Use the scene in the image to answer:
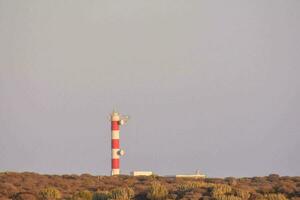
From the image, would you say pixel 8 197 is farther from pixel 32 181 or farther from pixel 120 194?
pixel 32 181

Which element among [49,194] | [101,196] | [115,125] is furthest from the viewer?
[115,125]

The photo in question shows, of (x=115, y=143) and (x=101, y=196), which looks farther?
(x=115, y=143)

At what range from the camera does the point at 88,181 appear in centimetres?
5494

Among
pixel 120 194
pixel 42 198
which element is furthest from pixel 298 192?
pixel 42 198

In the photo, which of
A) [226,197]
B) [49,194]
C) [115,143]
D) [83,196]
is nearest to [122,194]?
[83,196]

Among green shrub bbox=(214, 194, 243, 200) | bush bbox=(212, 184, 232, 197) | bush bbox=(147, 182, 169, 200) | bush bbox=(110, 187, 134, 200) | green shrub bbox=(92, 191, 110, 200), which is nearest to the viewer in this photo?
green shrub bbox=(214, 194, 243, 200)

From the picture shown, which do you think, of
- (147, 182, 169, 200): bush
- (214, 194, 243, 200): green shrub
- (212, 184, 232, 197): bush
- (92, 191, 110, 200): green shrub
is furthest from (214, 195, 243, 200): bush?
(92, 191, 110, 200): green shrub

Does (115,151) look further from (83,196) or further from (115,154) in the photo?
(83,196)

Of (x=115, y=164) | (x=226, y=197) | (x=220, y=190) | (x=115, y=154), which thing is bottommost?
(x=226, y=197)

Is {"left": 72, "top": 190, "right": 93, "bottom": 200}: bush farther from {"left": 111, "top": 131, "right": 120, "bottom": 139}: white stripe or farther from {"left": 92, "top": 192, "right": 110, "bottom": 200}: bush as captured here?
{"left": 111, "top": 131, "right": 120, "bottom": 139}: white stripe

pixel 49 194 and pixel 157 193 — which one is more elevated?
pixel 49 194

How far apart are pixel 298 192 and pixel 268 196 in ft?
15.4

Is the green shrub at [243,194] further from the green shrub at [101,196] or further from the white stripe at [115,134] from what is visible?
the white stripe at [115,134]

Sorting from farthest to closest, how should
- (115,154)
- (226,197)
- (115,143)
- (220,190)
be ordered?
(115,143) → (115,154) → (220,190) → (226,197)
